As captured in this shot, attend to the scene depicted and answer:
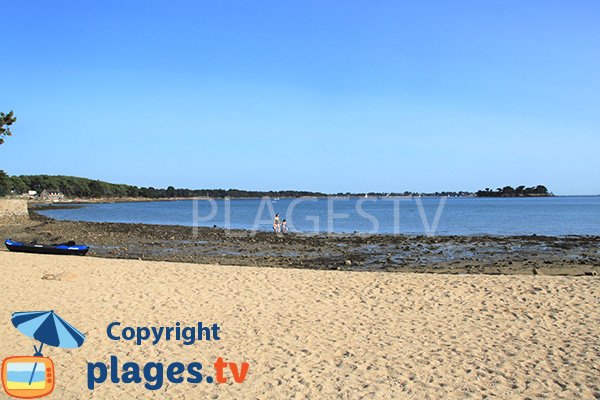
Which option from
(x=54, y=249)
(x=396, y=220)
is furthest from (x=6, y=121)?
(x=396, y=220)

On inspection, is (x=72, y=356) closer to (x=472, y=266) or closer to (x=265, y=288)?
(x=265, y=288)

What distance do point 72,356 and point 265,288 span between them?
19.9ft

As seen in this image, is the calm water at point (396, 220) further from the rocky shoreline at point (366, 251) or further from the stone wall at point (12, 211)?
the stone wall at point (12, 211)

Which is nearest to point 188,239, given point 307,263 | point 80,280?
point 307,263

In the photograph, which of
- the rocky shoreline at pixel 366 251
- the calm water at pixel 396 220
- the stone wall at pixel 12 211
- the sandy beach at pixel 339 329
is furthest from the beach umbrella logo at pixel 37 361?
the stone wall at pixel 12 211

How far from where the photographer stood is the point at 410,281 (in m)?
14.4

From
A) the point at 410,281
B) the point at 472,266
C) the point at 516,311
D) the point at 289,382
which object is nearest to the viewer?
the point at 289,382

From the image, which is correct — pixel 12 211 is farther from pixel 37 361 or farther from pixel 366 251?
pixel 37 361

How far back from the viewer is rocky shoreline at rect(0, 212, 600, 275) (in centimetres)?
2024

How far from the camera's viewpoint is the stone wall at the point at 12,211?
4349 centimetres

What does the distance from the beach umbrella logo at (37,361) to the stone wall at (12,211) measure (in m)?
39.6

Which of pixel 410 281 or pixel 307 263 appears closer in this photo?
pixel 410 281

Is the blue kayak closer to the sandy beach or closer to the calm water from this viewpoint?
the sandy beach

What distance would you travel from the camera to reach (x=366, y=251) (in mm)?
25688
